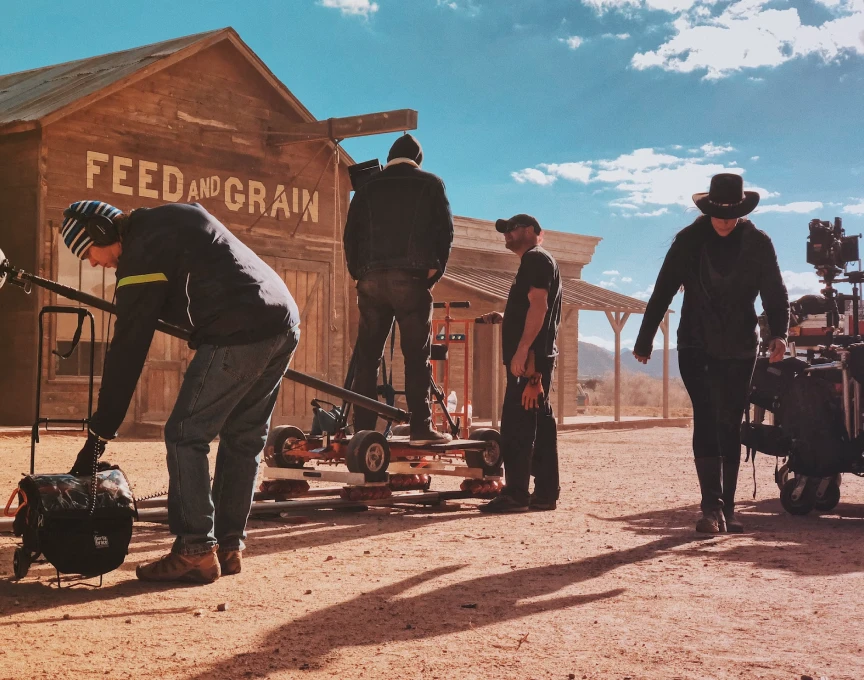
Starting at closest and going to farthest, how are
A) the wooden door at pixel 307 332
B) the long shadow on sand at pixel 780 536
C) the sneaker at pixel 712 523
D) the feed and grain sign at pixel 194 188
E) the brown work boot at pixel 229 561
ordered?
1. the brown work boot at pixel 229 561
2. the long shadow on sand at pixel 780 536
3. the sneaker at pixel 712 523
4. the feed and grain sign at pixel 194 188
5. the wooden door at pixel 307 332

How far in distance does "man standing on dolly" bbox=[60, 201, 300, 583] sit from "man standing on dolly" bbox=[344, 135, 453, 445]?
242cm

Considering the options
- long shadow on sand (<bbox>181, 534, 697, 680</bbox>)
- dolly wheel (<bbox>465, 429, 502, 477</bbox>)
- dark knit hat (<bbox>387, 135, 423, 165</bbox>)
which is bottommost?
long shadow on sand (<bbox>181, 534, 697, 680</bbox>)

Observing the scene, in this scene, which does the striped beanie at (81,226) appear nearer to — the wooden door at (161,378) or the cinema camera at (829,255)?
the cinema camera at (829,255)

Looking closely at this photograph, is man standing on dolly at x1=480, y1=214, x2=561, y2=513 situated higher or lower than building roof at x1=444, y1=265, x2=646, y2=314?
lower

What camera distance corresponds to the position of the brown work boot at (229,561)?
4934 mm

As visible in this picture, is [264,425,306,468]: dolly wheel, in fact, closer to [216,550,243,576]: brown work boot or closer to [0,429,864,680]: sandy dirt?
[0,429,864,680]: sandy dirt

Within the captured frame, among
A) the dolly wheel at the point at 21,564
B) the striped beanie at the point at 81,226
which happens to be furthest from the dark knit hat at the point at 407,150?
the dolly wheel at the point at 21,564

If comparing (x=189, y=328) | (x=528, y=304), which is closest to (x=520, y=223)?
(x=528, y=304)

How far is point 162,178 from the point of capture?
636 inches

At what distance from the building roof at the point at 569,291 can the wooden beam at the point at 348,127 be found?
4.32 meters

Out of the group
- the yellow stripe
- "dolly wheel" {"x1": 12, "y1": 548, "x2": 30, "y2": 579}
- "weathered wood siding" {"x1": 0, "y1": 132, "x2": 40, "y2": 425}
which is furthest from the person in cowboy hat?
"weathered wood siding" {"x1": 0, "y1": 132, "x2": 40, "y2": 425}

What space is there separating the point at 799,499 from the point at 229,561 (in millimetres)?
4176

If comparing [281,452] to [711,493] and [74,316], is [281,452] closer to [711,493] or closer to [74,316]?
[711,493]

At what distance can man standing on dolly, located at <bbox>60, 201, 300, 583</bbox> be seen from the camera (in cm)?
437
